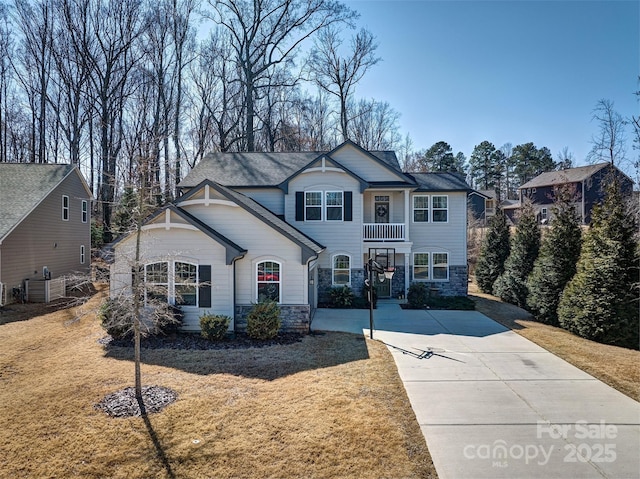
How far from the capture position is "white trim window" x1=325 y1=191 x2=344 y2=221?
16188mm

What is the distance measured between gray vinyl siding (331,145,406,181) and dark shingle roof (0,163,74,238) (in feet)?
47.2

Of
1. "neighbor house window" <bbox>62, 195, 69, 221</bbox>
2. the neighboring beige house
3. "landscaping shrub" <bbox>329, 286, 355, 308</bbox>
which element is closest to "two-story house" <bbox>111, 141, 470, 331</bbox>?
"landscaping shrub" <bbox>329, 286, 355, 308</bbox>

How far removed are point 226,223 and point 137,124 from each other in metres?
24.1

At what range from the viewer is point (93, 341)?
34.9ft

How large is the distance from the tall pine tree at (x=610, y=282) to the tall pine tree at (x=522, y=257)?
180 inches

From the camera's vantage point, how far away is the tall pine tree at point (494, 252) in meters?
19.7

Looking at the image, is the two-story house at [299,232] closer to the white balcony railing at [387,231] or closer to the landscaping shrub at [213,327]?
the white balcony railing at [387,231]

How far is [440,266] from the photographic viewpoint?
18.0 m

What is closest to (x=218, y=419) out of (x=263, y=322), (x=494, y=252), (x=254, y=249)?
(x=263, y=322)

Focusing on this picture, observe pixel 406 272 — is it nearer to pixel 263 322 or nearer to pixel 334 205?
pixel 334 205

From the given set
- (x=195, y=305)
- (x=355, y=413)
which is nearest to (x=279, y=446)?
(x=355, y=413)

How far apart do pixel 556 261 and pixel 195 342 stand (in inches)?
509

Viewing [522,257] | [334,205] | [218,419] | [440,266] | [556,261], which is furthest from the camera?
[440,266]

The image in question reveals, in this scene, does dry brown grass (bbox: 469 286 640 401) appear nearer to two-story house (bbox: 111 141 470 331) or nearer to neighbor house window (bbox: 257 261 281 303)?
two-story house (bbox: 111 141 470 331)
